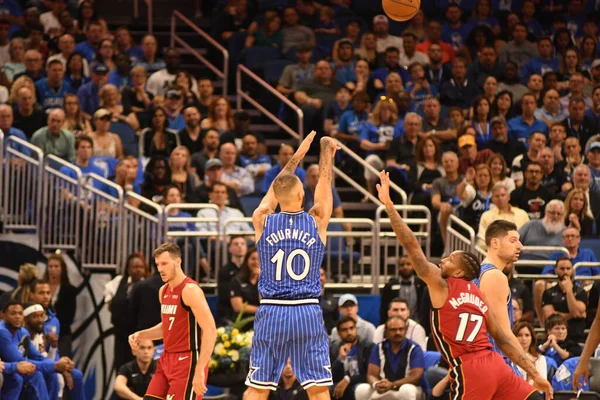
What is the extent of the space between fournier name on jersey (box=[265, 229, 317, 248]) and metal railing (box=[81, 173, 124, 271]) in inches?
246

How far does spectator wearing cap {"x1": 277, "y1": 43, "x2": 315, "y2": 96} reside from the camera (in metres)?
19.2

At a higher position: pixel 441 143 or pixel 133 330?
pixel 441 143

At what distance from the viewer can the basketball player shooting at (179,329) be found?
10000mm

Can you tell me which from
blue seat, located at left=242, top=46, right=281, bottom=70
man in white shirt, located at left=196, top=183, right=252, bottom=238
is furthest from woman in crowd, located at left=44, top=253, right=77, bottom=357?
blue seat, located at left=242, top=46, right=281, bottom=70

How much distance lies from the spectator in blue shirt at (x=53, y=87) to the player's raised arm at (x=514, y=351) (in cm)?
1000

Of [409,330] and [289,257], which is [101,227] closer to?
[409,330]

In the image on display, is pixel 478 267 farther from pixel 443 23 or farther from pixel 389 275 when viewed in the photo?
pixel 443 23

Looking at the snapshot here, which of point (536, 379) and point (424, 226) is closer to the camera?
point (536, 379)

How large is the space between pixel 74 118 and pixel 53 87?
983mm

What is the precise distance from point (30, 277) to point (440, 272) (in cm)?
710

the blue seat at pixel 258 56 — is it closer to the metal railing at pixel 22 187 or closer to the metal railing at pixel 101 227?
the metal railing at pixel 101 227

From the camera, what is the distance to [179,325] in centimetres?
1006

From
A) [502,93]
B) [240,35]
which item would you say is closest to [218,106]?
[240,35]

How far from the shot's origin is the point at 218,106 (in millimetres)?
17859
